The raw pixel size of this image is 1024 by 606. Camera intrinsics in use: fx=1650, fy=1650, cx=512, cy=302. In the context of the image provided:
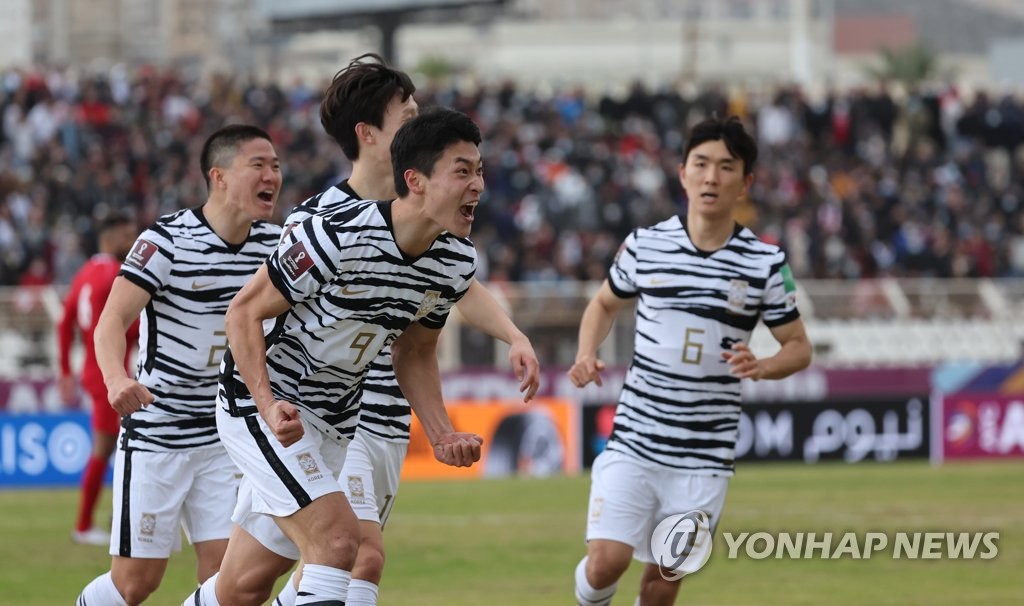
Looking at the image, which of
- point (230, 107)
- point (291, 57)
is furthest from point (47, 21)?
point (230, 107)

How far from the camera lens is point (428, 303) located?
6.73 m

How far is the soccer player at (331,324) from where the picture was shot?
20.8 ft

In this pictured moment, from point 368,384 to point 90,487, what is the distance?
634cm

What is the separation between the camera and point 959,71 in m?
85.5

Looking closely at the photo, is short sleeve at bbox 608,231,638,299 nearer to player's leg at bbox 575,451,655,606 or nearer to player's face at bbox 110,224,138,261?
player's leg at bbox 575,451,655,606

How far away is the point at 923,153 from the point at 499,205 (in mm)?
10105

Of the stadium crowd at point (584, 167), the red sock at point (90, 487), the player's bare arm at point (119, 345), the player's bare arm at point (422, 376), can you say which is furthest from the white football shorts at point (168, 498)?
the stadium crowd at point (584, 167)

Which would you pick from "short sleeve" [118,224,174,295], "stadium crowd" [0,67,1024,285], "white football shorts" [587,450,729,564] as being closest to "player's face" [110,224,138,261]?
"short sleeve" [118,224,174,295]

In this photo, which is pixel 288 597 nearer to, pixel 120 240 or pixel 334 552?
pixel 334 552

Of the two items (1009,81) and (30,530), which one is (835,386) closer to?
(30,530)

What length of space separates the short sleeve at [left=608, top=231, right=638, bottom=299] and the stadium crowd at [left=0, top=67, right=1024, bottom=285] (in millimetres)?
16927

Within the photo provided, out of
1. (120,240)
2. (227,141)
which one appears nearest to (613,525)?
(227,141)

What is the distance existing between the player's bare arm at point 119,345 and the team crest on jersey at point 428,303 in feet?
4.01

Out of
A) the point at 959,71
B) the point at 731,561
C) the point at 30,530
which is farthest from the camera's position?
the point at 959,71
